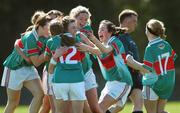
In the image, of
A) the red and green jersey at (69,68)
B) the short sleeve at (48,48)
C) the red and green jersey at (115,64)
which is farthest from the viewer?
the red and green jersey at (115,64)

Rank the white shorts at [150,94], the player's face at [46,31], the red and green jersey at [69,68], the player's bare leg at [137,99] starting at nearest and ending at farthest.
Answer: the red and green jersey at [69,68]
the white shorts at [150,94]
the player's face at [46,31]
the player's bare leg at [137,99]

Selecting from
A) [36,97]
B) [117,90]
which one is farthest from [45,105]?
[117,90]

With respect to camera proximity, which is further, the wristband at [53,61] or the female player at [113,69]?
the female player at [113,69]

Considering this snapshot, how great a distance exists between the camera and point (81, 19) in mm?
10758

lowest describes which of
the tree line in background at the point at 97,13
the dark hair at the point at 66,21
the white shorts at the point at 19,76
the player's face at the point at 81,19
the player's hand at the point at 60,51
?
the white shorts at the point at 19,76

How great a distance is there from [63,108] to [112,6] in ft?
72.9

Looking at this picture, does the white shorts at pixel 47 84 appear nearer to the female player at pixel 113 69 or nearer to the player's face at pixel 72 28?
the female player at pixel 113 69

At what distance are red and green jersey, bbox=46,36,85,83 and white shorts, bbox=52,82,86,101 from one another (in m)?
0.06

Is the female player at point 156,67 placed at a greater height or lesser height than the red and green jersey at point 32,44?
lesser

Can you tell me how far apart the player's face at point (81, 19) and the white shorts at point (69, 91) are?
105 centimetres

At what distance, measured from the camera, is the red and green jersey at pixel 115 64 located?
1103 centimetres

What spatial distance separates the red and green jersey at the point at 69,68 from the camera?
10.0 metres

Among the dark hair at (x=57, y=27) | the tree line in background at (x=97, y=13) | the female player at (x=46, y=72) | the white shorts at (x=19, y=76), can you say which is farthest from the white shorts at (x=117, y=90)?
the tree line in background at (x=97, y=13)

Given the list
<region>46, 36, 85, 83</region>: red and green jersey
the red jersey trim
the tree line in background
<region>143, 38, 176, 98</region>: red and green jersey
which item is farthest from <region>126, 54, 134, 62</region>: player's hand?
the tree line in background
